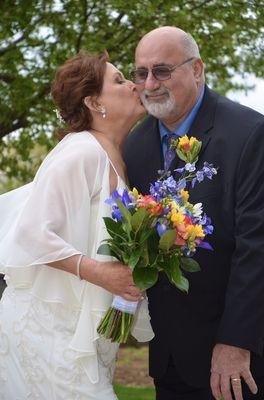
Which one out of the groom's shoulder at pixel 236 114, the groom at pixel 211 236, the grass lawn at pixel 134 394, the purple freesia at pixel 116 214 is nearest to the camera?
the purple freesia at pixel 116 214

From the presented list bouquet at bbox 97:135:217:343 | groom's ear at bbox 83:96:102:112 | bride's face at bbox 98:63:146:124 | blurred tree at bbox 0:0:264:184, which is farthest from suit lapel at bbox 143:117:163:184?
blurred tree at bbox 0:0:264:184

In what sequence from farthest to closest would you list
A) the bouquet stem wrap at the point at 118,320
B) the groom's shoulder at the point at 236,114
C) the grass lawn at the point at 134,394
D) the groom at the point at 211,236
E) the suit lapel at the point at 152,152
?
the grass lawn at the point at 134,394 → the suit lapel at the point at 152,152 → the groom's shoulder at the point at 236,114 → the groom at the point at 211,236 → the bouquet stem wrap at the point at 118,320

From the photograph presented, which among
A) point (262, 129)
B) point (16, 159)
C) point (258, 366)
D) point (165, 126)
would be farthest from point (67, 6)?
point (258, 366)

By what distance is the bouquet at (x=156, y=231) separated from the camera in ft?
12.5

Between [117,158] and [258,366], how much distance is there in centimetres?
144

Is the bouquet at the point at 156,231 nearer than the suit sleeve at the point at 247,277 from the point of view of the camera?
Yes

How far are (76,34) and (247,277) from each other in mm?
5006

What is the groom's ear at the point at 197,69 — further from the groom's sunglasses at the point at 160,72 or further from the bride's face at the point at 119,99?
the bride's face at the point at 119,99

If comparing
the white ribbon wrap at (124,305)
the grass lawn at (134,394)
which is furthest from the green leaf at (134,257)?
the grass lawn at (134,394)

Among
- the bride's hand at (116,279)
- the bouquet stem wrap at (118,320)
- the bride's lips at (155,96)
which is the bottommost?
the bouquet stem wrap at (118,320)

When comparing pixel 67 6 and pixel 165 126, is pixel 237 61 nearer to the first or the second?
pixel 67 6

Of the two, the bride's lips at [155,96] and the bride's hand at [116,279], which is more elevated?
the bride's lips at [155,96]

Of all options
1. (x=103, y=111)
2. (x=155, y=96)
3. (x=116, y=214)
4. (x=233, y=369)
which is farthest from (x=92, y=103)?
(x=233, y=369)

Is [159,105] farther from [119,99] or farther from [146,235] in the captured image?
[146,235]
